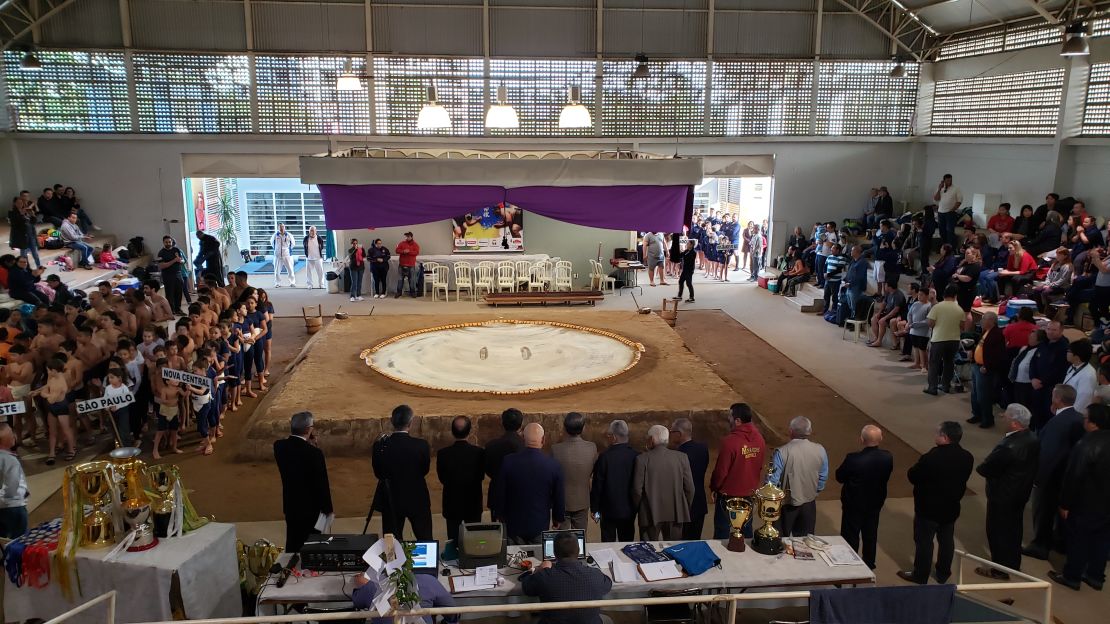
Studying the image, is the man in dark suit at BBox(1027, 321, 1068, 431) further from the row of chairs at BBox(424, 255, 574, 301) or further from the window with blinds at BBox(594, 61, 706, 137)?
the window with blinds at BBox(594, 61, 706, 137)

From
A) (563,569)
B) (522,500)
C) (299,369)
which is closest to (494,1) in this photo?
(299,369)

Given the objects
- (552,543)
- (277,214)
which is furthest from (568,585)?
(277,214)

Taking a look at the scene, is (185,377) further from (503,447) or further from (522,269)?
(522,269)

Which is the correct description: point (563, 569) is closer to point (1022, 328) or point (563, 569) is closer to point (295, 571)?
point (295, 571)

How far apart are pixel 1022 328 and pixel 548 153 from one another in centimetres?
582

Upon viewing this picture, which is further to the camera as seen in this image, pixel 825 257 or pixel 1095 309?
pixel 825 257

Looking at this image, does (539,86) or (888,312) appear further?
(539,86)

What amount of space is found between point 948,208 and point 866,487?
11562 millimetres

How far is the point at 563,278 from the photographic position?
17797 millimetres

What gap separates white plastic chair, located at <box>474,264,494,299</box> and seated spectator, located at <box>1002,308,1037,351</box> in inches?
399

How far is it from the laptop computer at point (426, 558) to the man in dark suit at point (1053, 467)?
4817mm

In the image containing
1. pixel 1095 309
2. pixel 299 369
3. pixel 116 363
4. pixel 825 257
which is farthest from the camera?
pixel 825 257

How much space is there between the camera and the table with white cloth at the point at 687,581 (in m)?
4.91

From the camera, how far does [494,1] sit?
59.3 feet
